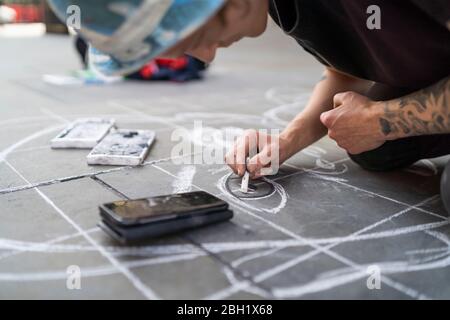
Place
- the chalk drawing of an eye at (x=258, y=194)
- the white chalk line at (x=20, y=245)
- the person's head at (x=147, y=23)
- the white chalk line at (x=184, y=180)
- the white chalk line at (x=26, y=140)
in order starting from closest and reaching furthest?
the person's head at (x=147, y=23) < the white chalk line at (x=20, y=245) < the chalk drawing of an eye at (x=258, y=194) < the white chalk line at (x=184, y=180) < the white chalk line at (x=26, y=140)

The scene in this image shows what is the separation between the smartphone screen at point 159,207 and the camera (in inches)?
39.6

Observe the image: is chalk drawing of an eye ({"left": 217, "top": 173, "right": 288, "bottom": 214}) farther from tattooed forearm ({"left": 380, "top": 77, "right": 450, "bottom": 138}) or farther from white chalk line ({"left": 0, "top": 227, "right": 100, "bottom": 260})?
white chalk line ({"left": 0, "top": 227, "right": 100, "bottom": 260})

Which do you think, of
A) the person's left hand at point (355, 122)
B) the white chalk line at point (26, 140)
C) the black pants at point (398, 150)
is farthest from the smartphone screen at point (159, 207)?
the white chalk line at point (26, 140)

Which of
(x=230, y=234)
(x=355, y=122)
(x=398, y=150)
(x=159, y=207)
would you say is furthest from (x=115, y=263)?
(x=398, y=150)

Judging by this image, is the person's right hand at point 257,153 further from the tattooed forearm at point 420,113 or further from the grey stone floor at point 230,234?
the tattooed forearm at point 420,113

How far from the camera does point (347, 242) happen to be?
106cm

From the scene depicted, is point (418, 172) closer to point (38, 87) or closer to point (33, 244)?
point (33, 244)

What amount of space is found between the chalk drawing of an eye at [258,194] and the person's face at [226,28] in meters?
0.45

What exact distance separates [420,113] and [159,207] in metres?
0.72

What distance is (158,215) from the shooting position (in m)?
1.02

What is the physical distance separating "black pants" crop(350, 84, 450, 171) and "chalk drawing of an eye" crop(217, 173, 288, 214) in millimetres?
377

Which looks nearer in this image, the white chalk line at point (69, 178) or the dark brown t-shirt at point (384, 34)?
the dark brown t-shirt at point (384, 34)
